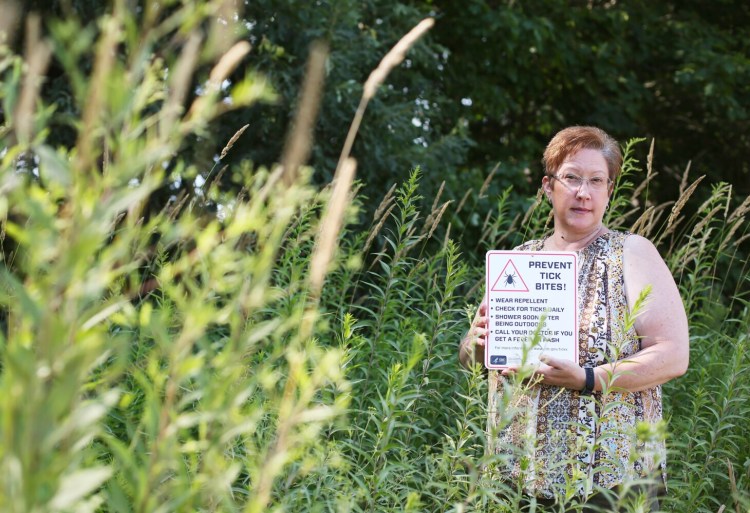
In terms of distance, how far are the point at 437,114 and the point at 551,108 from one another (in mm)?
2841

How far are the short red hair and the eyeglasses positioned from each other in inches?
3.1

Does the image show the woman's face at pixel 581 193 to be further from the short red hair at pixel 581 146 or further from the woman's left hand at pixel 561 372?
the woman's left hand at pixel 561 372

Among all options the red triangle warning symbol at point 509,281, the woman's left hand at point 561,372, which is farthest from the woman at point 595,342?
the red triangle warning symbol at point 509,281

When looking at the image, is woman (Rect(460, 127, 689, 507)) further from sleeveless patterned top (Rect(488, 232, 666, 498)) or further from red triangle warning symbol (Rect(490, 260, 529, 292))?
red triangle warning symbol (Rect(490, 260, 529, 292))

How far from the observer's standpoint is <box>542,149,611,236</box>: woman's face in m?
3.35

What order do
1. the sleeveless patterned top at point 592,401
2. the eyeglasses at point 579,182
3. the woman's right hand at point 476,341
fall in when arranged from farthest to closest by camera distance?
the eyeglasses at point 579,182, the woman's right hand at point 476,341, the sleeveless patterned top at point 592,401

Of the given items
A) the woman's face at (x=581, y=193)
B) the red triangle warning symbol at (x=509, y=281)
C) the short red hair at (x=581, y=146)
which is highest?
the short red hair at (x=581, y=146)

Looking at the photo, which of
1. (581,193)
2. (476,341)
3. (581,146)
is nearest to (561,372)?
(476,341)

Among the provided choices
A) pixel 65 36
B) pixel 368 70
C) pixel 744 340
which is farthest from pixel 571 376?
pixel 368 70

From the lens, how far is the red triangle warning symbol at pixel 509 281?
327cm

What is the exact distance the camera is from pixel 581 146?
343 centimetres

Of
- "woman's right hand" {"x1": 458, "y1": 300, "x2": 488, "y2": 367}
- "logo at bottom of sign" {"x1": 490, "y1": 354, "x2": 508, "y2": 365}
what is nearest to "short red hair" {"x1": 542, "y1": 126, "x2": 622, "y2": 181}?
"woman's right hand" {"x1": 458, "y1": 300, "x2": 488, "y2": 367}

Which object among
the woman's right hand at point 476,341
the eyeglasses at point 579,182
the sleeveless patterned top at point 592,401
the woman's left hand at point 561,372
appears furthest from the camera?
the eyeglasses at point 579,182

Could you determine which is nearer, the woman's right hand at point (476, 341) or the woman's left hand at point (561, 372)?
the woman's left hand at point (561, 372)
